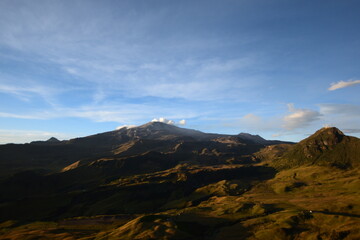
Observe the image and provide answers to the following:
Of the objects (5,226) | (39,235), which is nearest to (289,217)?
(39,235)

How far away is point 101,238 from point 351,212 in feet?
482

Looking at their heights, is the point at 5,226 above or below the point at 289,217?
below

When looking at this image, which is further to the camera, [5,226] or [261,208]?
[5,226]

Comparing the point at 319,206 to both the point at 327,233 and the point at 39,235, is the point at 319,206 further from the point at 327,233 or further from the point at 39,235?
the point at 39,235

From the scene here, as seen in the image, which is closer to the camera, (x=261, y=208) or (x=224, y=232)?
(x=224, y=232)

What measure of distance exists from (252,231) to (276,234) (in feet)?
42.4

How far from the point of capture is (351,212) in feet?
501

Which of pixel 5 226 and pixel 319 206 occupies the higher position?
pixel 319 206

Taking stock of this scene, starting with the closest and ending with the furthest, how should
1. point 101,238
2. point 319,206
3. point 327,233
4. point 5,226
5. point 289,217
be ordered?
1. point 327,233
2. point 101,238
3. point 289,217
4. point 319,206
5. point 5,226

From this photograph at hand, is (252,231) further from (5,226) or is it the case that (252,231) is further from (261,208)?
(5,226)

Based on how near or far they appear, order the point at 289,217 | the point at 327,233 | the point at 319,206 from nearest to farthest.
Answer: the point at 327,233, the point at 289,217, the point at 319,206

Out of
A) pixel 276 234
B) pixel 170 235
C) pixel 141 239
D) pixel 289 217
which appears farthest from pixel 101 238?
pixel 289 217

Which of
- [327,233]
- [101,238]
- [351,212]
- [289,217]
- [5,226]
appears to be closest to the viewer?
[327,233]

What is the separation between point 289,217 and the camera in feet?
464
